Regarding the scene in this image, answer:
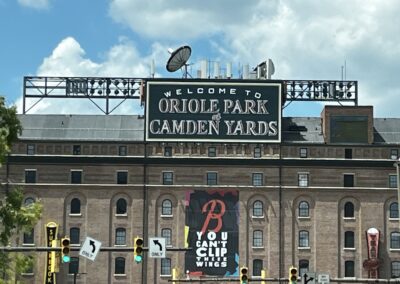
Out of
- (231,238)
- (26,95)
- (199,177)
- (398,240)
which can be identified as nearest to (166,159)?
(199,177)

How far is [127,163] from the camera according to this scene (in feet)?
336

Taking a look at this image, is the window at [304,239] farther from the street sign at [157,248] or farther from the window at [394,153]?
the street sign at [157,248]

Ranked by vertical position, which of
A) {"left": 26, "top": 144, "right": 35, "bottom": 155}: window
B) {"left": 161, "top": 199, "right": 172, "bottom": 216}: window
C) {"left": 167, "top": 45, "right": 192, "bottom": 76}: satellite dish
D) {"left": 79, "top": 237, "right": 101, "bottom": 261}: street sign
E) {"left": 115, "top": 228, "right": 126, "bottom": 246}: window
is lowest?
{"left": 79, "top": 237, "right": 101, "bottom": 261}: street sign

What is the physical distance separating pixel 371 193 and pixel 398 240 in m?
5.42

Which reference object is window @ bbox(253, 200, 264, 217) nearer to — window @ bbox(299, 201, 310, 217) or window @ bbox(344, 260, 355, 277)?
window @ bbox(299, 201, 310, 217)

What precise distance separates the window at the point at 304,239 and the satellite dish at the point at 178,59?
21.2 m

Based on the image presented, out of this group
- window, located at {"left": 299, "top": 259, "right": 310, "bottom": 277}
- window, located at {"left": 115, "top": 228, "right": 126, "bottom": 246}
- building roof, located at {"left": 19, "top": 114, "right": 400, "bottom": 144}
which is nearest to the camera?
window, located at {"left": 299, "top": 259, "right": 310, "bottom": 277}

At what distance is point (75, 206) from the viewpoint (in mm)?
101500

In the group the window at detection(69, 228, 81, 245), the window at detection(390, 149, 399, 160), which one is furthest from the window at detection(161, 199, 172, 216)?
the window at detection(390, 149, 399, 160)

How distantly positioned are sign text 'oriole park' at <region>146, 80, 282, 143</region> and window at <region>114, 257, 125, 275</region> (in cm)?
1262

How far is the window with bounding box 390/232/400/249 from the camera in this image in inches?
3967

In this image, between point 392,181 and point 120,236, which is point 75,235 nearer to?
point 120,236

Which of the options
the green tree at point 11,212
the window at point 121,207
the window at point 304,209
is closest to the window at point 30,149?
the window at point 121,207

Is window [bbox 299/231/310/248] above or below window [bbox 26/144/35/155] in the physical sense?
below
